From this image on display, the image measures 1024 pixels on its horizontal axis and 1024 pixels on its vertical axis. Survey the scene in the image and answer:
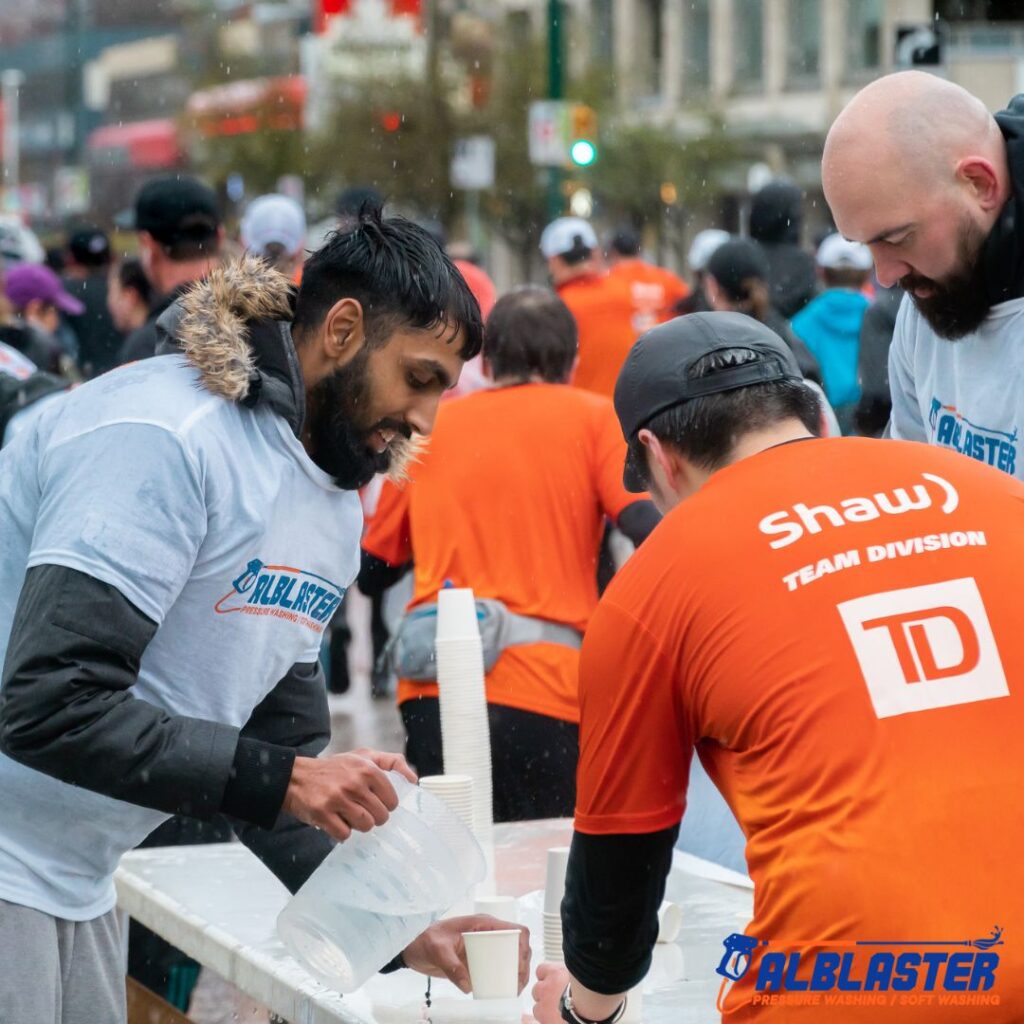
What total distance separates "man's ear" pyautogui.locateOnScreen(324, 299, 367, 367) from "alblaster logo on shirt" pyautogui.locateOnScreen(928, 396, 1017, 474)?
1.27 m

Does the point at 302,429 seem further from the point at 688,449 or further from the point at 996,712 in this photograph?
the point at 996,712

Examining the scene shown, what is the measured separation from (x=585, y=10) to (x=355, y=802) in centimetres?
4263

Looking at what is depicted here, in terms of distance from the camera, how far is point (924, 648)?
2205mm

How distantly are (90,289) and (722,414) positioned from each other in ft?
30.3

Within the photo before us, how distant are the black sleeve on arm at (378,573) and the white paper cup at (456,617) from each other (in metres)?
2.03

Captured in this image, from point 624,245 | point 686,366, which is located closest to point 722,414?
point 686,366

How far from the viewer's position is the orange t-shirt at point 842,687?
218 cm

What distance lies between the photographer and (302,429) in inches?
112

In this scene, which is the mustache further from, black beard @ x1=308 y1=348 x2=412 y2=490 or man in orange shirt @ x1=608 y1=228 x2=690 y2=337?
man in orange shirt @ x1=608 y1=228 x2=690 y2=337

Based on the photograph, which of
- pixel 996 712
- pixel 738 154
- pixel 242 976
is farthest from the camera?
pixel 738 154

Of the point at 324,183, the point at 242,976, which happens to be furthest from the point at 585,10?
the point at 242,976

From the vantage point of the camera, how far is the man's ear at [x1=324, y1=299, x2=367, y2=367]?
2.83 meters

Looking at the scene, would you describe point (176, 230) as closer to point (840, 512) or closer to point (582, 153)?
point (840, 512)

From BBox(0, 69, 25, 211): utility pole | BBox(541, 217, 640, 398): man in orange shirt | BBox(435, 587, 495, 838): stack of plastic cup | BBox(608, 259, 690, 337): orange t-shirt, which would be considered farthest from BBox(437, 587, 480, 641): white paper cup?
BBox(0, 69, 25, 211): utility pole
